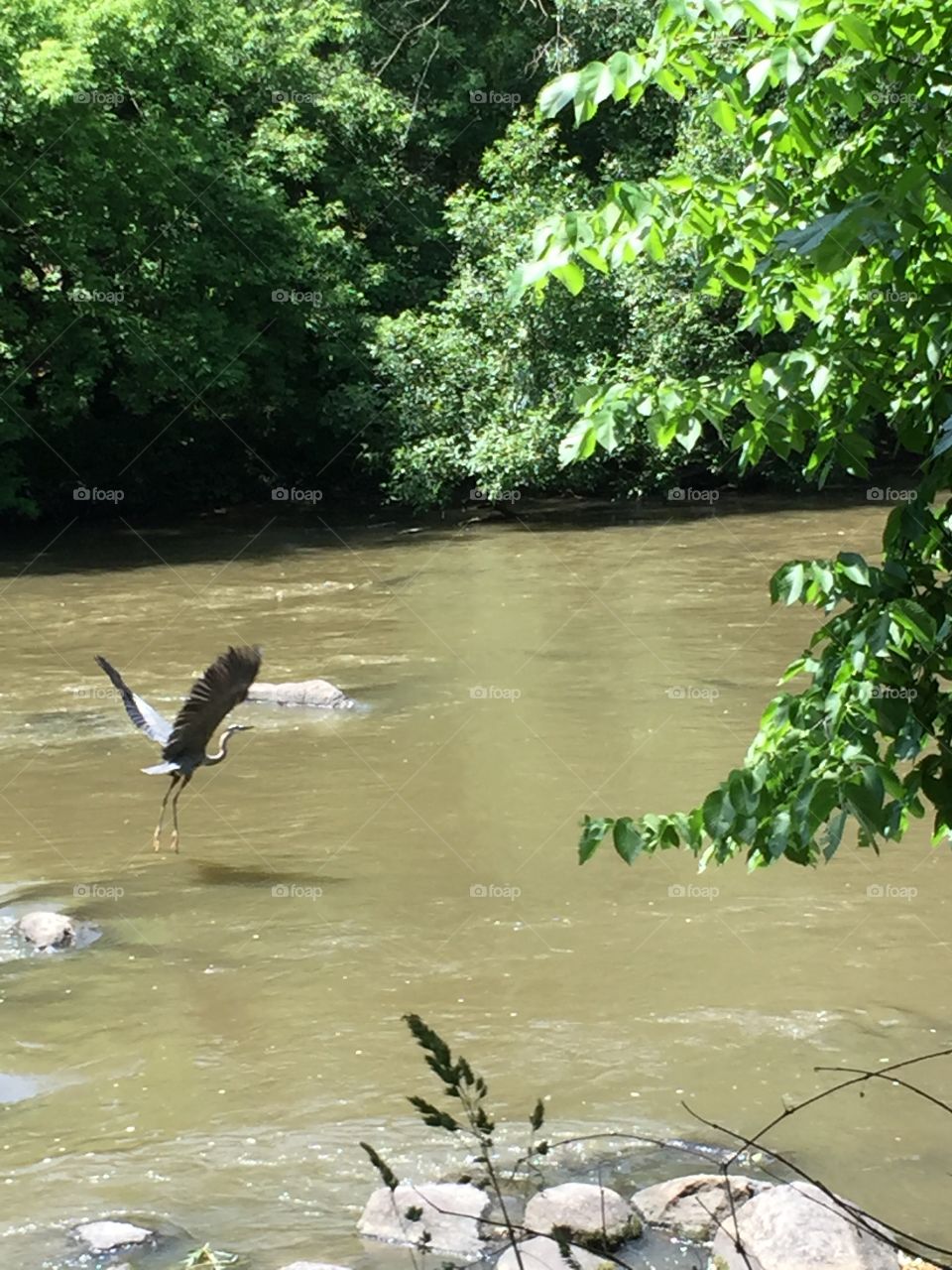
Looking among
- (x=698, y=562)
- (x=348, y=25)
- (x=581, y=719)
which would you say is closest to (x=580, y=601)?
(x=698, y=562)

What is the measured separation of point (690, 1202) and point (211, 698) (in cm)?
392

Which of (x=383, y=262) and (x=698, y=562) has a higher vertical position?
(x=383, y=262)

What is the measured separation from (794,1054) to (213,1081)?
1871mm

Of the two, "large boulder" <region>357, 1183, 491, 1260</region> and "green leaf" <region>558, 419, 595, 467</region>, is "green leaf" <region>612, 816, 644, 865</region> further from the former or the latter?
"large boulder" <region>357, 1183, 491, 1260</region>

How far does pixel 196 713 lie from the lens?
750 centimetres

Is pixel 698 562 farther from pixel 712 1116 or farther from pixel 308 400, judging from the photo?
pixel 712 1116

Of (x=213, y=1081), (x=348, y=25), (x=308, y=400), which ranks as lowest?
(x=213, y=1081)

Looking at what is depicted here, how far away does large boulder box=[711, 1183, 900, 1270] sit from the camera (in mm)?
3775

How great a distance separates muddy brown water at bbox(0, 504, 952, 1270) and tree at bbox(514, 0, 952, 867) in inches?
89.3

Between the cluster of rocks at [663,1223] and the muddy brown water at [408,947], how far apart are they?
234 mm

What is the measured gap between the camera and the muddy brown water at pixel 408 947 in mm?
4691

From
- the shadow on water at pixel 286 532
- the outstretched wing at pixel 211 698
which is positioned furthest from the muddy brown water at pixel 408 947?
the shadow on water at pixel 286 532

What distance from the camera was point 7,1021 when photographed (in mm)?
5617

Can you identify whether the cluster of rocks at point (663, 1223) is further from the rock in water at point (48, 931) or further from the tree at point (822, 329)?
the rock in water at point (48, 931)
